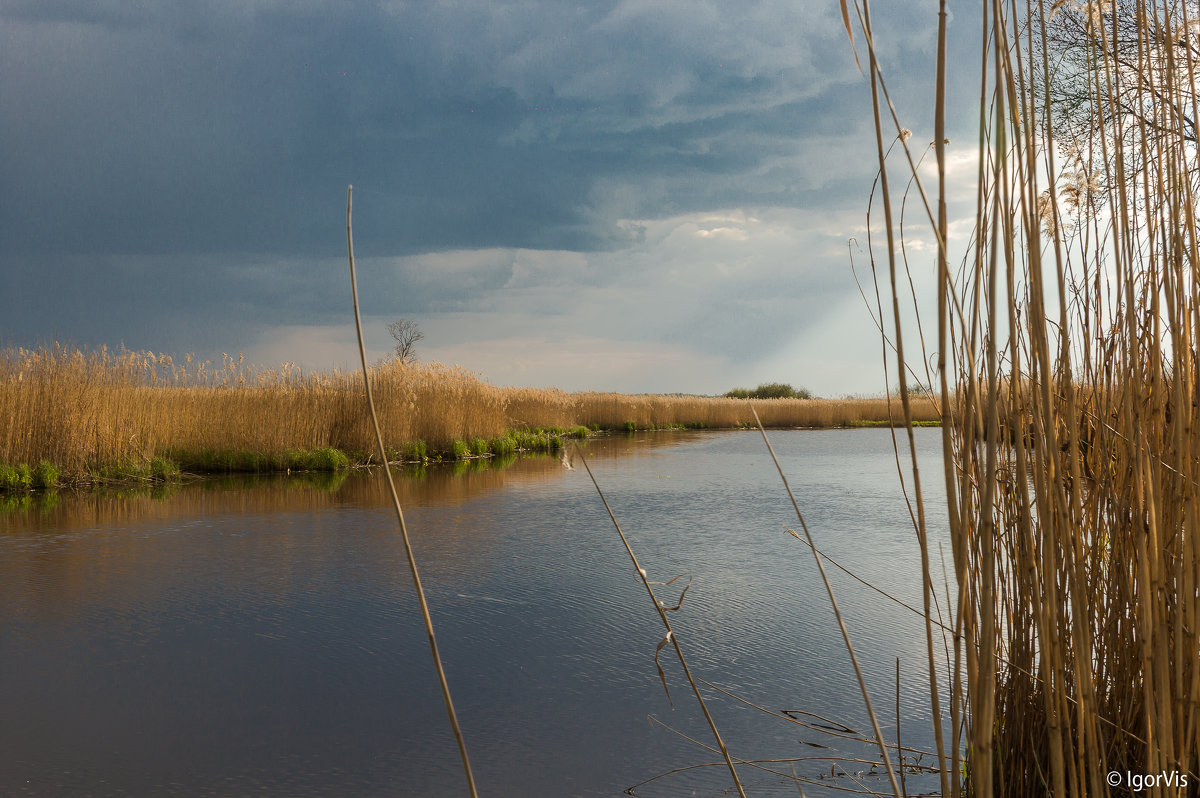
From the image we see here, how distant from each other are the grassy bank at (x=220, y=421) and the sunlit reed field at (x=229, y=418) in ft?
0.04

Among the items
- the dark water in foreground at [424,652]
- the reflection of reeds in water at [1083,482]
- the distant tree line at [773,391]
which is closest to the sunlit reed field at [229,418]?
the dark water in foreground at [424,652]

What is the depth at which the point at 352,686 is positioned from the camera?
7.52ft

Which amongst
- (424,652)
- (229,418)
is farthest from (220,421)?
(424,652)

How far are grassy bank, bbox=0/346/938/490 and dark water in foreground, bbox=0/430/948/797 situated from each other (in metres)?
1.84

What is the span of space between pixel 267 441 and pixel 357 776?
7.57 m

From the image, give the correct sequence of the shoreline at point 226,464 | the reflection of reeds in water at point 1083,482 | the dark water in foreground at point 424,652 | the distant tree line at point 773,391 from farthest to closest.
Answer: the distant tree line at point 773,391
the shoreline at point 226,464
the dark water in foreground at point 424,652
the reflection of reeds in water at point 1083,482

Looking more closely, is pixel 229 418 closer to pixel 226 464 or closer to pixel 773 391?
pixel 226 464

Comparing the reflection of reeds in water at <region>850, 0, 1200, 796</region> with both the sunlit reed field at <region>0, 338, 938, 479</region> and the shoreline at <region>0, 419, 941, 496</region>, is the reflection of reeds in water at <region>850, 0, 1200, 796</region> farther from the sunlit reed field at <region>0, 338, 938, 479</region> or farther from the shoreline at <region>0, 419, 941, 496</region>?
the sunlit reed field at <region>0, 338, 938, 479</region>

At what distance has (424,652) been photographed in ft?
8.65

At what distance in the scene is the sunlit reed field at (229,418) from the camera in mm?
7078

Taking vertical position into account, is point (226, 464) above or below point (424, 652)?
above

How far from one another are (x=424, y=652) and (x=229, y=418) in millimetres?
6832

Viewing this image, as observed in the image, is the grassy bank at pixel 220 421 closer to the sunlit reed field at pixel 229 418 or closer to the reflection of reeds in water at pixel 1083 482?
the sunlit reed field at pixel 229 418

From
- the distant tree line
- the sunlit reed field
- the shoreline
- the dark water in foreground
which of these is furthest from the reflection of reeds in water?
the distant tree line
